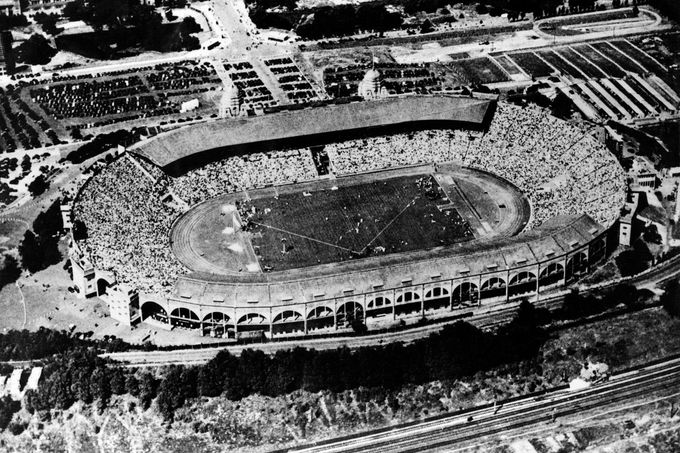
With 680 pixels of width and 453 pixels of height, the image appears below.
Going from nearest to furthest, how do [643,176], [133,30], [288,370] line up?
[288,370], [643,176], [133,30]

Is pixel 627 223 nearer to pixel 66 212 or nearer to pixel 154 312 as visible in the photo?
pixel 154 312

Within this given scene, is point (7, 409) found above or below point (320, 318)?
below

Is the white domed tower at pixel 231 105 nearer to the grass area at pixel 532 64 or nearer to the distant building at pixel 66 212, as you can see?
the distant building at pixel 66 212

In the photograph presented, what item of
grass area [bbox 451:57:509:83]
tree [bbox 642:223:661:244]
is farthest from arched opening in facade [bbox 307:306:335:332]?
grass area [bbox 451:57:509:83]

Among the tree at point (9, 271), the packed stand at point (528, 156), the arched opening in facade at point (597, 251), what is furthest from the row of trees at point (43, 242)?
the arched opening in facade at point (597, 251)

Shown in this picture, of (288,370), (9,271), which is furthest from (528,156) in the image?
(9,271)

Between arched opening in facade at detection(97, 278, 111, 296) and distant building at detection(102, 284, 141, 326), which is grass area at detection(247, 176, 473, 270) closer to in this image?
distant building at detection(102, 284, 141, 326)
